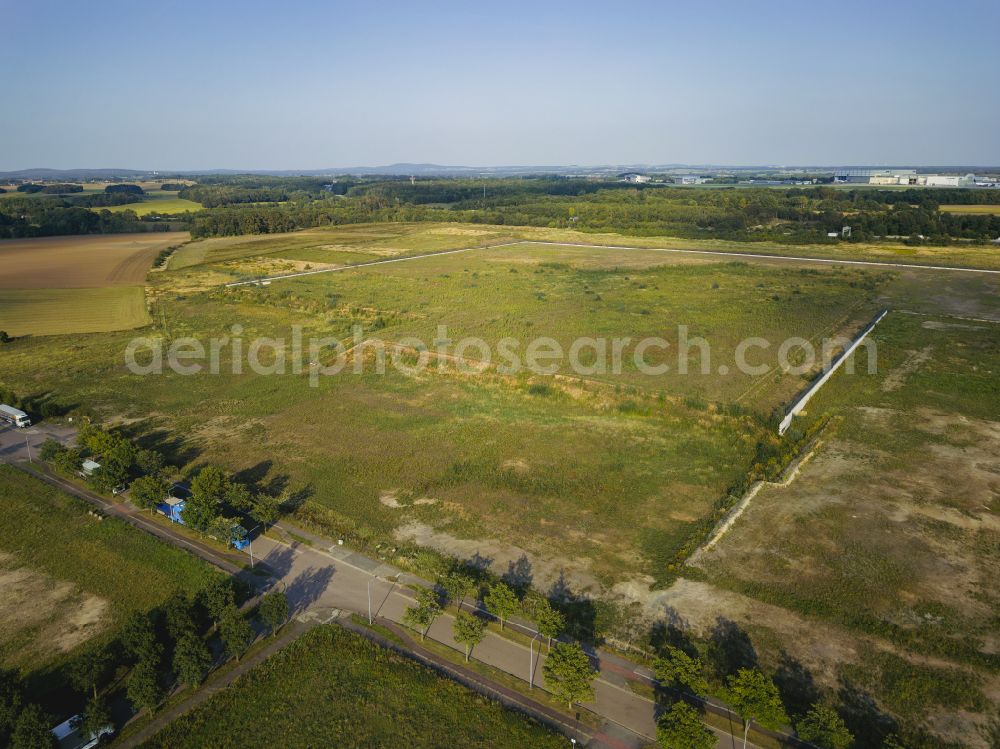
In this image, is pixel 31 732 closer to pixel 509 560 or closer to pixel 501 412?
pixel 509 560


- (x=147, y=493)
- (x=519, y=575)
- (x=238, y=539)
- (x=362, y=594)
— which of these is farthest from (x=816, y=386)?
(x=147, y=493)

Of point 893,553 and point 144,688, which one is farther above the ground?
point 144,688

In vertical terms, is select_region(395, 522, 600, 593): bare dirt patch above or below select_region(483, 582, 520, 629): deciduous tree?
below

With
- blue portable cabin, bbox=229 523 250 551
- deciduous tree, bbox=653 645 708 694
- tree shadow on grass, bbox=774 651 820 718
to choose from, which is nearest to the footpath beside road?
blue portable cabin, bbox=229 523 250 551

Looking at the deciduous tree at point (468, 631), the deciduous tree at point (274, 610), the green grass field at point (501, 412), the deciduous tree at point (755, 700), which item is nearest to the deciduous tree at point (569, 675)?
the deciduous tree at point (468, 631)

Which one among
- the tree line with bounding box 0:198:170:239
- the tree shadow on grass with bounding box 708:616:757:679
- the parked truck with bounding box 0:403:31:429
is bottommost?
the tree shadow on grass with bounding box 708:616:757:679

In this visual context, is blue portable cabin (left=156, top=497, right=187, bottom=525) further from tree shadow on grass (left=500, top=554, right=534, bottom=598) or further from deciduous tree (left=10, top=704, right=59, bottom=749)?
tree shadow on grass (left=500, top=554, right=534, bottom=598)

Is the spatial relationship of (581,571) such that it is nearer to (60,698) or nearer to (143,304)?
(60,698)
